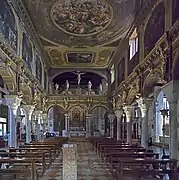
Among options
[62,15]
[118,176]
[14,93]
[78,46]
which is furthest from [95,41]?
[118,176]

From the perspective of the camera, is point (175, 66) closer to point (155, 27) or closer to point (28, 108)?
point (155, 27)

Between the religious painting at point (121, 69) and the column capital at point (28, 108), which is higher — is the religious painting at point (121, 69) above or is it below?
above

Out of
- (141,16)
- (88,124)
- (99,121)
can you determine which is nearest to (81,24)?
(141,16)

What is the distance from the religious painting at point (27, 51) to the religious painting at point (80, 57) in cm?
921

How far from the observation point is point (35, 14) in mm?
21672

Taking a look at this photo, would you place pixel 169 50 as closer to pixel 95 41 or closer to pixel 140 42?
pixel 140 42

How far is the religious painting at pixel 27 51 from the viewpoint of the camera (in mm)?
21194

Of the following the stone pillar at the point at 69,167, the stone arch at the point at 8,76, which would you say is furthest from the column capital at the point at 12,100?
the stone pillar at the point at 69,167

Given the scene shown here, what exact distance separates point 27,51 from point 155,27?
9.18 meters

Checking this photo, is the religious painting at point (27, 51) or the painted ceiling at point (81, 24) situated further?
the religious painting at point (27, 51)

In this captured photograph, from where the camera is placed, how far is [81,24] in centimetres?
2452

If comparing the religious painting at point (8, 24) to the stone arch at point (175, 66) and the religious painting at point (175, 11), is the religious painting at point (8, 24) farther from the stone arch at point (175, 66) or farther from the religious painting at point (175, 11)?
the stone arch at point (175, 66)

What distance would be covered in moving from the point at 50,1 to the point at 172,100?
10.4 metres

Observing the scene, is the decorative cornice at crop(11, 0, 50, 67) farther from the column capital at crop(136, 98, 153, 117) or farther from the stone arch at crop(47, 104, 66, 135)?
the stone arch at crop(47, 104, 66, 135)
